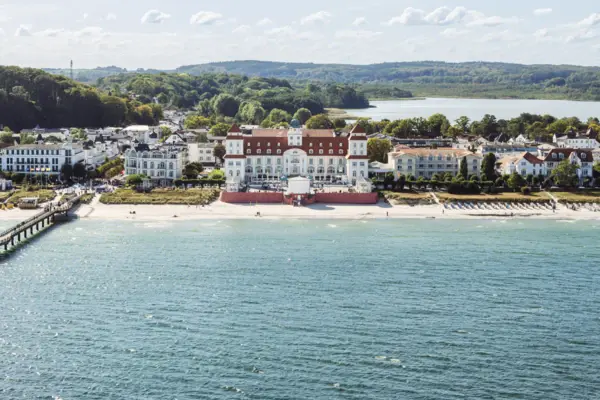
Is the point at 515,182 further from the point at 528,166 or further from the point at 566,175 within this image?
the point at 566,175

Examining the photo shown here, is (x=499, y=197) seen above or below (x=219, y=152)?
below

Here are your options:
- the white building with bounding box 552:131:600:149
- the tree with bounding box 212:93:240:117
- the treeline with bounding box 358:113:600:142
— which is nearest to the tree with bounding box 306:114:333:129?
the treeline with bounding box 358:113:600:142

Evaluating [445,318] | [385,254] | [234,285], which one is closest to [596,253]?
[385,254]

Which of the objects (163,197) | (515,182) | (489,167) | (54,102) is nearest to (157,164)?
(163,197)

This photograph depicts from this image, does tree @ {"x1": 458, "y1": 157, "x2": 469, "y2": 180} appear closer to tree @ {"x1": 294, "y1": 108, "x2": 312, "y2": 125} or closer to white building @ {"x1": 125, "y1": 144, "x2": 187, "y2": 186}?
white building @ {"x1": 125, "y1": 144, "x2": 187, "y2": 186}

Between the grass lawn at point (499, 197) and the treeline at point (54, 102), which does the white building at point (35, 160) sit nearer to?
the treeline at point (54, 102)

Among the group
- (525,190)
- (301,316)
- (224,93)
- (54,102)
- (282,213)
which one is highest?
(224,93)
